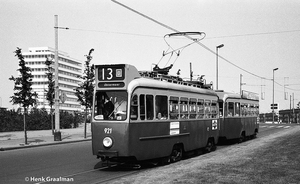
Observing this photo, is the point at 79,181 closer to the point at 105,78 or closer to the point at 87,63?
the point at 105,78

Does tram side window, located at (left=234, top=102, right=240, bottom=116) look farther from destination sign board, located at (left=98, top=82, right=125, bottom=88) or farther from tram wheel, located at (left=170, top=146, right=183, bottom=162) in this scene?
destination sign board, located at (left=98, top=82, right=125, bottom=88)

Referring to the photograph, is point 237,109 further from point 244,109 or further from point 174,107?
point 174,107

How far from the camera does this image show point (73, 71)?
167750 mm

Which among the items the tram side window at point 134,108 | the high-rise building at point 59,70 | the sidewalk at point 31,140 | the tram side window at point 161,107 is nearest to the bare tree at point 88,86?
the sidewalk at point 31,140

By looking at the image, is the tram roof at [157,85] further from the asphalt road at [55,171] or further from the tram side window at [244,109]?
the tram side window at [244,109]

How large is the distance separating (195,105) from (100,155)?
5.82 metres

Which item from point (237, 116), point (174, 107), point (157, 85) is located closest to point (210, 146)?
point (174, 107)

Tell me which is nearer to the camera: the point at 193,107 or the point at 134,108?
the point at 134,108

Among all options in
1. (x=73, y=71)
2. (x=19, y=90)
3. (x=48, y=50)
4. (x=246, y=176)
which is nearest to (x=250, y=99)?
(x=19, y=90)

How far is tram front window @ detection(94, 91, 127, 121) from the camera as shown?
38.5 feet

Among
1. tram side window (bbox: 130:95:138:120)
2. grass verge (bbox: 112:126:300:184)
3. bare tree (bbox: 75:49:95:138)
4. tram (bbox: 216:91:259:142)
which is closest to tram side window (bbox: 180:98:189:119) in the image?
grass verge (bbox: 112:126:300:184)

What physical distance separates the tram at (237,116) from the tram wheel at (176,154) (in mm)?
7564

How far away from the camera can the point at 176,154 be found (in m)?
14.5

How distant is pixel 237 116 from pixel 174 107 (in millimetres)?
10287
